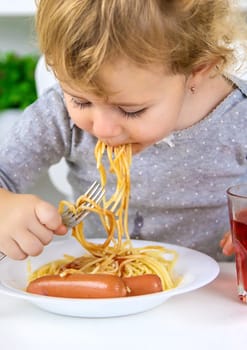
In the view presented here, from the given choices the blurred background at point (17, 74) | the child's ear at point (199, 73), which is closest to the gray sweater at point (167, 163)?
the child's ear at point (199, 73)

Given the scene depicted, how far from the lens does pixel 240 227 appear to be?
1.07 meters

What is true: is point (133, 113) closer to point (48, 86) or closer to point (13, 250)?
point (13, 250)

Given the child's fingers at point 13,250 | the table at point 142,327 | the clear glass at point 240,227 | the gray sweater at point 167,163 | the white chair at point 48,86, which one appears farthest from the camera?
the white chair at point 48,86

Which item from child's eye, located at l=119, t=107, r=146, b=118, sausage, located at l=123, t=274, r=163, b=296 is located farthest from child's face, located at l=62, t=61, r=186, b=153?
sausage, located at l=123, t=274, r=163, b=296

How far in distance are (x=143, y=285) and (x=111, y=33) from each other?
0.37 m

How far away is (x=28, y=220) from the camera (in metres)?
1.16

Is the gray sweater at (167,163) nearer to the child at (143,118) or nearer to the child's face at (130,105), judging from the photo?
the child at (143,118)

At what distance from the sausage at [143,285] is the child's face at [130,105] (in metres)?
0.23

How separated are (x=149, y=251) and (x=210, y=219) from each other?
330 millimetres

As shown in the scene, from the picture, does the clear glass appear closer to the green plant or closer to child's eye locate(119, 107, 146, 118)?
child's eye locate(119, 107, 146, 118)

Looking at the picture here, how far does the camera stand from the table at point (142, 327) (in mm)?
944

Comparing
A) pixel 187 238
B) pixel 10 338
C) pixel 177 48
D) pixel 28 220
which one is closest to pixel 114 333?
pixel 10 338

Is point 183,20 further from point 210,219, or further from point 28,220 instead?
point 210,219

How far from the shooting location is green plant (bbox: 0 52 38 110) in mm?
2523
